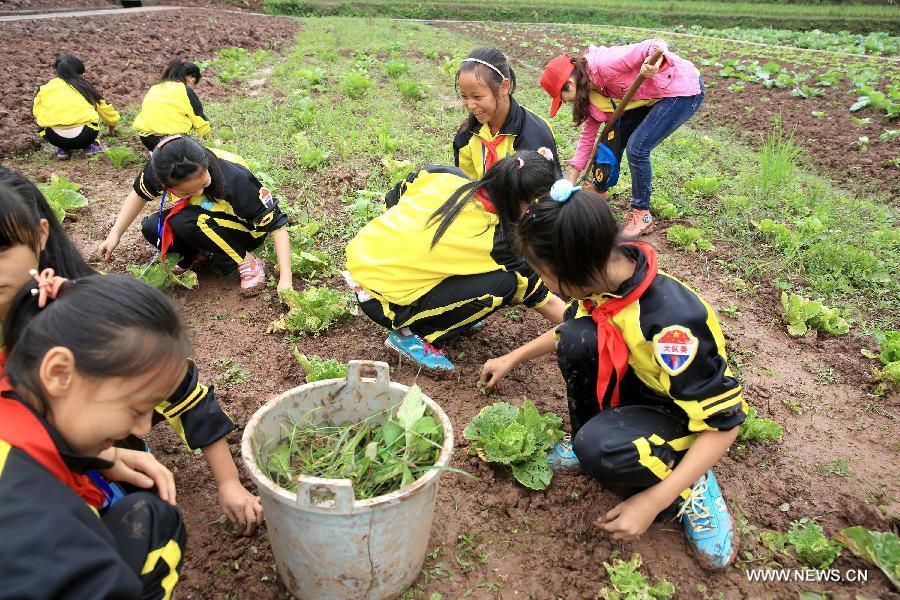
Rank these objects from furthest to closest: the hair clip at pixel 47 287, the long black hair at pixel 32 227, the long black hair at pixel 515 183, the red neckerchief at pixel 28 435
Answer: the long black hair at pixel 515 183, the long black hair at pixel 32 227, the hair clip at pixel 47 287, the red neckerchief at pixel 28 435

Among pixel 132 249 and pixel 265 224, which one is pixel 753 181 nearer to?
pixel 265 224

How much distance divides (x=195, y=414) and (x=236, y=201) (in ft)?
5.71

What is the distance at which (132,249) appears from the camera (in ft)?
13.0

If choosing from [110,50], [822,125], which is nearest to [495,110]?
[822,125]

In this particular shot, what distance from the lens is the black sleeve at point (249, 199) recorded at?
11.1ft

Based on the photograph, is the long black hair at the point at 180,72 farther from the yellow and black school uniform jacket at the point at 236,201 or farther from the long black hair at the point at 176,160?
the long black hair at the point at 176,160

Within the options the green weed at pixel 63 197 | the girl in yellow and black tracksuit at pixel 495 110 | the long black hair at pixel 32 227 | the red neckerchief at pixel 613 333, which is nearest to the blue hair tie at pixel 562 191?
the red neckerchief at pixel 613 333

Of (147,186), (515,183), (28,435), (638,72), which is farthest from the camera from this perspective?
(638,72)

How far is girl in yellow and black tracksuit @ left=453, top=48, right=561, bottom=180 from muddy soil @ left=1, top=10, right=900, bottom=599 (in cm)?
101

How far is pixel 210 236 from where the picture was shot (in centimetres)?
346

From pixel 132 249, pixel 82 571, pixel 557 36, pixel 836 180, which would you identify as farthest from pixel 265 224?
pixel 557 36

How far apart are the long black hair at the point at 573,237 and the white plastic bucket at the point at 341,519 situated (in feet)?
2.07

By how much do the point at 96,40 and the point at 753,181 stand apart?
9263 mm

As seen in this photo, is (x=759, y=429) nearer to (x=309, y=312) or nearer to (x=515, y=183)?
(x=515, y=183)
